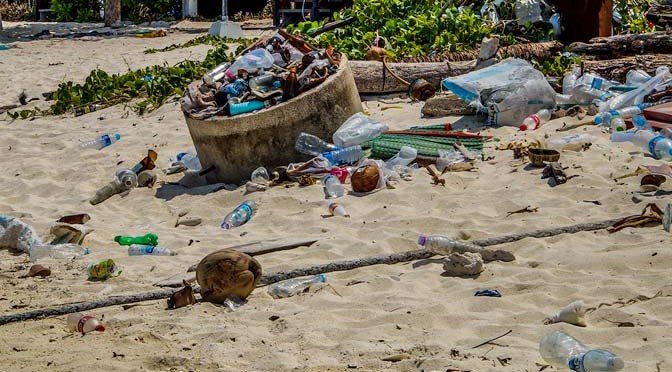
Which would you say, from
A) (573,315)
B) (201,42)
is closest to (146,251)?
(573,315)

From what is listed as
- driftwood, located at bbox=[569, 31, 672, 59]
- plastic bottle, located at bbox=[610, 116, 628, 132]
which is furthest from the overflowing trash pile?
driftwood, located at bbox=[569, 31, 672, 59]

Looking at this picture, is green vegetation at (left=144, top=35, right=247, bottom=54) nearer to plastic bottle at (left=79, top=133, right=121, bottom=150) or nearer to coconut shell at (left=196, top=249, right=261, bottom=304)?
plastic bottle at (left=79, top=133, right=121, bottom=150)

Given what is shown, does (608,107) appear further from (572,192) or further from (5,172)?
(5,172)

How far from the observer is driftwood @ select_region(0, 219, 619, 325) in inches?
177

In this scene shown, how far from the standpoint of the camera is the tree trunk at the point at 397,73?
903cm

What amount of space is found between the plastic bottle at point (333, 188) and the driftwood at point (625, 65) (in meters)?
3.29

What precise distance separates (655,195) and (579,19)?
16.4 ft

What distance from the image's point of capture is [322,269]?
16.0 feet

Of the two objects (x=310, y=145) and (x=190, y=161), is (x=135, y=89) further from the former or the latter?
(x=310, y=145)

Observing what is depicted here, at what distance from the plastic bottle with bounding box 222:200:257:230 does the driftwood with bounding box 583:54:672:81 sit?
3.87 meters

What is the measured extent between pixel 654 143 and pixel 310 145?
239cm

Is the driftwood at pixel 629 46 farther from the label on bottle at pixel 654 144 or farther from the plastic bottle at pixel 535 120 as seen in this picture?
the label on bottle at pixel 654 144

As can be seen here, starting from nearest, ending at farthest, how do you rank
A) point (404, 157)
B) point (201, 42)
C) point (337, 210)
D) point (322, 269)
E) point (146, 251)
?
point (322, 269) → point (146, 251) → point (337, 210) → point (404, 157) → point (201, 42)

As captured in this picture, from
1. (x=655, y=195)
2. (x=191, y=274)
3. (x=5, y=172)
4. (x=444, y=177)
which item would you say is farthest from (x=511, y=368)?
(x=5, y=172)
